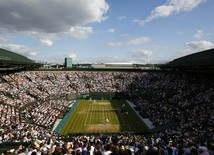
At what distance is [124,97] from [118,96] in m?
1.78

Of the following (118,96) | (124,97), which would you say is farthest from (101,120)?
(118,96)

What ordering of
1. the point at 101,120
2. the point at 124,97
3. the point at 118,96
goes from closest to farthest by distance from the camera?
the point at 101,120 → the point at 124,97 → the point at 118,96

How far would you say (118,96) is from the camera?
3147 inches

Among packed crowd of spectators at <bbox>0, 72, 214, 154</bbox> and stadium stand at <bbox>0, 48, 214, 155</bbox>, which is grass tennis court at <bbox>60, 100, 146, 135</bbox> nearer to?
stadium stand at <bbox>0, 48, 214, 155</bbox>

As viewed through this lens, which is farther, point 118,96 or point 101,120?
point 118,96

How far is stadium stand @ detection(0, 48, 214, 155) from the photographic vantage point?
24773 mm

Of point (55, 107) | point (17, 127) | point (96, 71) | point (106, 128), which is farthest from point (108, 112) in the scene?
point (96, 71)

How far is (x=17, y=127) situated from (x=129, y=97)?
A: 4454cm

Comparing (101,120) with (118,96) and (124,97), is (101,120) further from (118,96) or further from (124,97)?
(118,96)

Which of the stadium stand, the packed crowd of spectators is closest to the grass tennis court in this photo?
the stadium stand

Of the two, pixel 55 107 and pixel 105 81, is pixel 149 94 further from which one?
pixel 55 107

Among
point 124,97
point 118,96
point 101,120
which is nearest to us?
point 101,120

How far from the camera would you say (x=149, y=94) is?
243ft

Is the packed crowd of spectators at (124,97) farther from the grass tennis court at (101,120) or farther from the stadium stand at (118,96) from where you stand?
the grass tennis court at (101,120)
